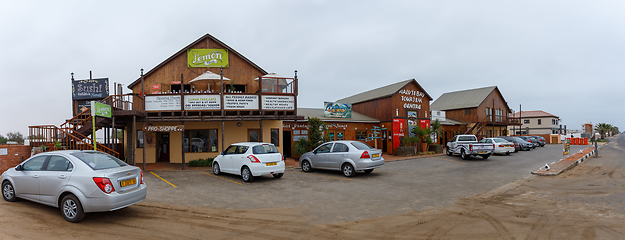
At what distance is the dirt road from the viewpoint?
206 inches

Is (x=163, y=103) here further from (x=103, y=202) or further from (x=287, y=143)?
(x=103, y=202)

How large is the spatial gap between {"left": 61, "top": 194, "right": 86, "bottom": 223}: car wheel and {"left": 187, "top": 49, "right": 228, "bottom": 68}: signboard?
12.5 metres

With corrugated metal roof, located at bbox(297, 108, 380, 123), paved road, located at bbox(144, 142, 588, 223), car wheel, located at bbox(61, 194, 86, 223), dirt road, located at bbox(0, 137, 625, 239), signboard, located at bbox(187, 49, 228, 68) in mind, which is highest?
signboard, located at bbox(187, 49, 228, 68)

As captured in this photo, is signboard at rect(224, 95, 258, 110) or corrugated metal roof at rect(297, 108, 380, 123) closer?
signboard at rect(224, 95, 258, 110)

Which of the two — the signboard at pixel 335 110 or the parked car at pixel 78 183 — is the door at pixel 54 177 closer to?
the parked car at pixel 78 183

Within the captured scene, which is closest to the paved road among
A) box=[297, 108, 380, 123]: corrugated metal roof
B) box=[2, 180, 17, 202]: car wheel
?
box=[2, 180, 17, 202]: car wheel

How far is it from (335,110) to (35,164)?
740 inches

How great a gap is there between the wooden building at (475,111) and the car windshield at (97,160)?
29780 millimetres

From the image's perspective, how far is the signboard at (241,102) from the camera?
49.0 ft

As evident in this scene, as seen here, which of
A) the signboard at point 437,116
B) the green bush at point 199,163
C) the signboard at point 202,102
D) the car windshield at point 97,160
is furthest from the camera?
the signboard at point 437,116

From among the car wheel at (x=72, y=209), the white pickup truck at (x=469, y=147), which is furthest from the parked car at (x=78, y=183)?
the white pickup truck at (x=469, y=147)

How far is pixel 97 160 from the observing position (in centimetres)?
641

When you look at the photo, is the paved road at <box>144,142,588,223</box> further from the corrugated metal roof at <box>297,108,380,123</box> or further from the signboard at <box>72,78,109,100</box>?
the corrugated metal roof at <box>297,108,380,123</box>

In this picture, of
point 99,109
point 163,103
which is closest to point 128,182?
point 99,109
